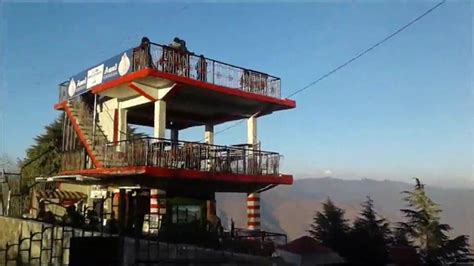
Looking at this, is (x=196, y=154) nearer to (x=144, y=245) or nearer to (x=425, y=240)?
(x=144, y=245)

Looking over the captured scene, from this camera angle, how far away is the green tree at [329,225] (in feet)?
66.8

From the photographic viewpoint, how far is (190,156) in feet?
49.8

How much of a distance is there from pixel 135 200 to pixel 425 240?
10893mm

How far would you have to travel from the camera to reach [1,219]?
644 inches

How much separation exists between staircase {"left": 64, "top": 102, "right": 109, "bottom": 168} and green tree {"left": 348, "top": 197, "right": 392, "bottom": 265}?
31.2 ft

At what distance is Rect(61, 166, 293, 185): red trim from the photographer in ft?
46.4

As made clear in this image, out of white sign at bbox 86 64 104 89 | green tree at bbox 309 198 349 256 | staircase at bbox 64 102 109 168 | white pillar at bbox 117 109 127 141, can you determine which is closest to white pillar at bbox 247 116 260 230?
green tree at bbox 309 198 349 256

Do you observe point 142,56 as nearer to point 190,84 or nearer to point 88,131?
point 190,84

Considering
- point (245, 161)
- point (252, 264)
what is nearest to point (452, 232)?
point (245, 161)

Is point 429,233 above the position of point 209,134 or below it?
below

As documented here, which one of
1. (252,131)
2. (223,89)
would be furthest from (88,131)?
(252,131)

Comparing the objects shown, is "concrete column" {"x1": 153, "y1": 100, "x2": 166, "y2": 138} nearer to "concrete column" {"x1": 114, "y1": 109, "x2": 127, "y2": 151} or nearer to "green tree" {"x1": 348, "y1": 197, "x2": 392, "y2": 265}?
"concrete column" {"x1": 114, "y1": 109, "x2": 127, "y2": 151}

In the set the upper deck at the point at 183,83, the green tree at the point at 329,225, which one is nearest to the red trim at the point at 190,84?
the upper deck at the point at 183,83

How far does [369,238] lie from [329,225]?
299cm
